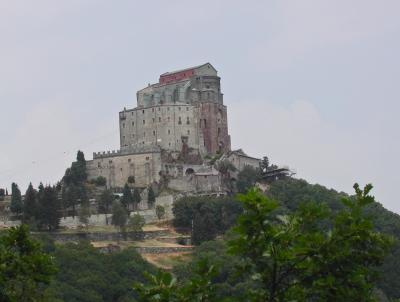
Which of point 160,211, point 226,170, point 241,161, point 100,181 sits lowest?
point 160,211

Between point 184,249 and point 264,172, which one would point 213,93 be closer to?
point 264,172

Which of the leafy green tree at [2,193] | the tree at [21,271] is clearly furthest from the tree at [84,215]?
the tree at [21,271]

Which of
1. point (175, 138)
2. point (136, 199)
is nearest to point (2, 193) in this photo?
point (136, 199)

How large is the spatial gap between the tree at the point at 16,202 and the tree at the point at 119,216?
8.20m

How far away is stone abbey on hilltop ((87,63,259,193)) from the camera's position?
10188cm

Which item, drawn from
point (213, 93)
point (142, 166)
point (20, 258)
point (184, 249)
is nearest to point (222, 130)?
point (213, 93)

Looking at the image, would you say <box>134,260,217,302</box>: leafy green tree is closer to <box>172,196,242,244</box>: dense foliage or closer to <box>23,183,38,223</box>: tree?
<box>23,183,38,223</box>: tree

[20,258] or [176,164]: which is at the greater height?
[176,164]

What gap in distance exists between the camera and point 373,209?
10956 cm

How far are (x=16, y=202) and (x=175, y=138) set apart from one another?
19667mm

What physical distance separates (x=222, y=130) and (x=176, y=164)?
10083 mm

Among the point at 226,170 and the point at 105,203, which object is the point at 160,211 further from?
the point at 226,170

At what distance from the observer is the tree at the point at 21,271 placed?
59.9 ft

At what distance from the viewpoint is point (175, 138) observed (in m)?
106
